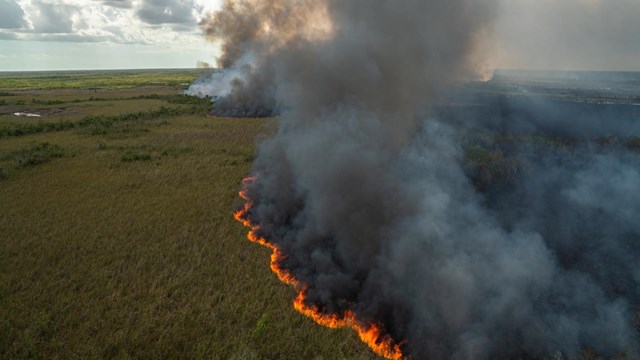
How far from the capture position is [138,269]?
13234 millimetres

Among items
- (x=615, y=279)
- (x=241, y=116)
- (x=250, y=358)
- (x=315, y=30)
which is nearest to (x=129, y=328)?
(x=250, y=358)

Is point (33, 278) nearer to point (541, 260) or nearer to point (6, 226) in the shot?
point (6, 226)

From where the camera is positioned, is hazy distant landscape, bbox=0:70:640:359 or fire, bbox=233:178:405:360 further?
fire, bbox=233:178:405:360

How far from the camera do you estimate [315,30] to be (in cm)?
1773

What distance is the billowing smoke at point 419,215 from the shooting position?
10.9 metres

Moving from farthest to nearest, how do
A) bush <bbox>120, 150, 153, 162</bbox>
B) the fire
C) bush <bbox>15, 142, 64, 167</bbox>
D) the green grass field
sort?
bush <bbox>120, 150, 153, 162</bbox> → bush <bbox>15, 142, 64, 167</bbox> → the fire → the green grass field

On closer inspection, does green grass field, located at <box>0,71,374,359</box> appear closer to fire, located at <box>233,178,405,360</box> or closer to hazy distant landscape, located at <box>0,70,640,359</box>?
hazy distant landscape, located at <box>0,70,640,359</box>

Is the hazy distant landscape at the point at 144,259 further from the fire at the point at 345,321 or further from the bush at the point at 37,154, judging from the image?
the fire at the point at 345,321

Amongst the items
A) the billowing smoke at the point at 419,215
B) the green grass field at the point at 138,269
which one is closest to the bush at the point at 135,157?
the green grass field at the point at 138,269

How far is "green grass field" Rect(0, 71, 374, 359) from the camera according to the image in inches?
396

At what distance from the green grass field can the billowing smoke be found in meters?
1.54

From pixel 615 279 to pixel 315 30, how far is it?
1414cm

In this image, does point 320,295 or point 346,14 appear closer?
point 320,295

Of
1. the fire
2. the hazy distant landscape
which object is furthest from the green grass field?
the fire
